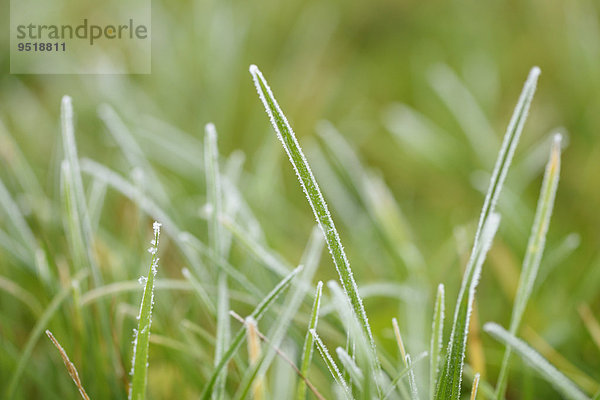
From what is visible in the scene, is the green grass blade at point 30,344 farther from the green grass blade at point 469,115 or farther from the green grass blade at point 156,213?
the green grass blade at point 469,115

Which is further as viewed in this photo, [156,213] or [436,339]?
[156,213]

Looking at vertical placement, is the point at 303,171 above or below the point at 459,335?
above

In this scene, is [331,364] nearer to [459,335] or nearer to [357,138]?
[459,335]

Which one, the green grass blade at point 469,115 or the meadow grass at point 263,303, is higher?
the green grass blade at point 469,115

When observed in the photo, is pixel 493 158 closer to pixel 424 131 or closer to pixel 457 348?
pixel 424 131

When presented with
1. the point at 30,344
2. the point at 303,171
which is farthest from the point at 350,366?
the point at 30,344

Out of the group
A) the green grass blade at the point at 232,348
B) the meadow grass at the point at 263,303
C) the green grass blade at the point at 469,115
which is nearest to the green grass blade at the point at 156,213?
the meadow grass at the point at 263,303

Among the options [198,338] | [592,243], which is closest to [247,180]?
[198,338]
